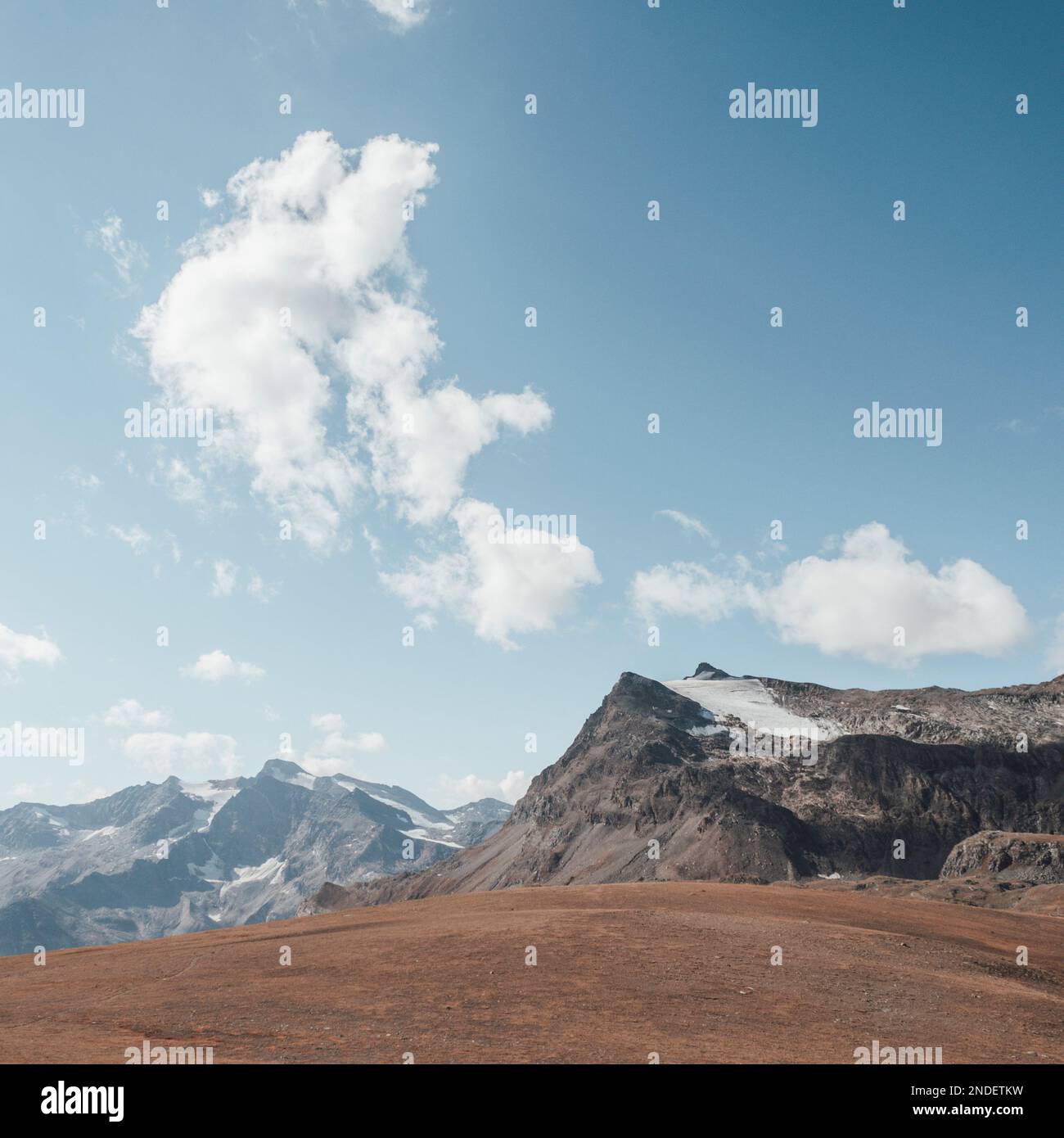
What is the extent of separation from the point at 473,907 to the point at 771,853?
10337 centimetres

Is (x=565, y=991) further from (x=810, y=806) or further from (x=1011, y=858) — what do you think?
(x=810, y=806)

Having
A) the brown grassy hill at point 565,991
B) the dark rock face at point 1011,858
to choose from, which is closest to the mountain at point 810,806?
the dark rock face at point 1011,858

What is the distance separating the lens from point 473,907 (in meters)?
52.7

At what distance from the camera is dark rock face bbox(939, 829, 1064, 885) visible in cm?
10972

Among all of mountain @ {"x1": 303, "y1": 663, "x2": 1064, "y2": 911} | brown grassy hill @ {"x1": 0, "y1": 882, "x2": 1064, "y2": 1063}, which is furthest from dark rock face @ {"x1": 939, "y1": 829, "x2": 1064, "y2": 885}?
brown grassy hill @ {"x1": 0, "y1": 882, "x2": 1064, "y2": 1063}

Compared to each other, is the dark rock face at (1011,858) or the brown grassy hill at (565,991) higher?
the brown grassy hill at (565,991)

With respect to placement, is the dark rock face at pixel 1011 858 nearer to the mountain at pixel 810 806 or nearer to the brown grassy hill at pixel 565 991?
the mountain at pixel 810 806

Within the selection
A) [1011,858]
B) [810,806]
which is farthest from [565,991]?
[810,806]

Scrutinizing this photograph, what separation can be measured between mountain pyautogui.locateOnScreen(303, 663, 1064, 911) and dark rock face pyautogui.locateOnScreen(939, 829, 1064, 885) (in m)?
21.2

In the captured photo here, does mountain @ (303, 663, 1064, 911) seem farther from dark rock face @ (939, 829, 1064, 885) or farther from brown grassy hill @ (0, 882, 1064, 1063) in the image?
brown grassy hill @ (0, 882, 1064, 1063)

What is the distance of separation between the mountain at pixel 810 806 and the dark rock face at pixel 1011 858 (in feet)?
69.7

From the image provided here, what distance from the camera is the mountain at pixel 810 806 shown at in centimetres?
14625

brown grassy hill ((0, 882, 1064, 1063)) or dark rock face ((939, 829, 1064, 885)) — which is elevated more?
brown grassy hill ((0, 882, 1064, 1063))
